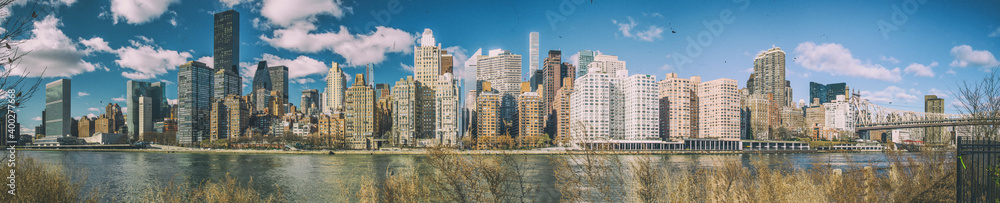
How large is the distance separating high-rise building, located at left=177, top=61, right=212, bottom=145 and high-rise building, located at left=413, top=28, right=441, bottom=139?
2841 inches

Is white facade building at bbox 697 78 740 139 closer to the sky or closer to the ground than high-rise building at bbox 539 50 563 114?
closer to the ground

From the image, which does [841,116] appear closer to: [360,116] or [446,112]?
[446,112]

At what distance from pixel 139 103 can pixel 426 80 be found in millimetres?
109773

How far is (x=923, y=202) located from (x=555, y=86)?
6563 inches

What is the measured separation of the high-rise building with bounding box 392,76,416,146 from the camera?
11019 cm

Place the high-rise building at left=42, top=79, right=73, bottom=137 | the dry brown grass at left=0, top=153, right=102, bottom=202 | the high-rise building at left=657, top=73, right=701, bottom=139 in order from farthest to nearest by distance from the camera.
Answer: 1. the high-rise building at left=657, top=73, right=701, bottom=139
2. the high-rise building at left=42, top=79, right=73, bottom=137
3. the dry brown grass at left=0, top=153, right=102, bottom=202

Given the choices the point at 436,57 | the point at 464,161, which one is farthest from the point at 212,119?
the point at 464,161

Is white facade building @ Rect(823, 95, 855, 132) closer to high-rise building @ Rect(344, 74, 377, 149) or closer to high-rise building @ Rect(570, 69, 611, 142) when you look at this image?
high-rise building @ Rect(570, 69, 611, 142)

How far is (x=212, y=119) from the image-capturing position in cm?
13688

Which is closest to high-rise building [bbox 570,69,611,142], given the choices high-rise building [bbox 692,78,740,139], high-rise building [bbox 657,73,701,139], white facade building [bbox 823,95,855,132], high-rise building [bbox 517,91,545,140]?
high-rise building [bbox 517,91,545,140]

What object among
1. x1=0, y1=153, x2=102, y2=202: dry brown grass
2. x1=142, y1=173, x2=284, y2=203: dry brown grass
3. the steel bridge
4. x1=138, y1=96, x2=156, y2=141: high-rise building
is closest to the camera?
x1=0, y1=153, x2=102, y2=202: dry brown grass

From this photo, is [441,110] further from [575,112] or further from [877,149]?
[877,149]

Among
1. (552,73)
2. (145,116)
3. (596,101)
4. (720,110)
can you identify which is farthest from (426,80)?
(145,116)

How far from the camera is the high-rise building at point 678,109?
118375mm
